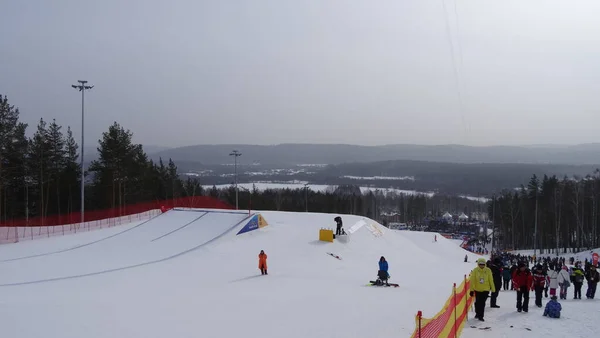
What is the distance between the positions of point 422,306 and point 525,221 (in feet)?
212

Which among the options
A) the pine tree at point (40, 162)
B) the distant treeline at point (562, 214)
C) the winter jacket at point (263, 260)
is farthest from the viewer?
the distant treeline at point (562, 214)

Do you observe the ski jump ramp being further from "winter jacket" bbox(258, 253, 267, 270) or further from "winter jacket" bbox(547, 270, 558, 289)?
"winter jacket" bbox(547, 270, 558, 289)

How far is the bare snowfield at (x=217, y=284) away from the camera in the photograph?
343 inches

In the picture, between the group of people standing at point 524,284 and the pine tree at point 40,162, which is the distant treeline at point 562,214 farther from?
the pine tree at point 40,162

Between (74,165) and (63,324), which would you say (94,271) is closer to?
(63,324)

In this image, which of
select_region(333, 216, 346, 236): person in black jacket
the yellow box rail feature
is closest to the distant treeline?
select_region(333, 216, 346, 236): person in black jacket

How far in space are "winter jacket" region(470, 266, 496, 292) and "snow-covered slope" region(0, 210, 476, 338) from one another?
4.98 ft

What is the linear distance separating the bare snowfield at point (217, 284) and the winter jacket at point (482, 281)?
0.77m

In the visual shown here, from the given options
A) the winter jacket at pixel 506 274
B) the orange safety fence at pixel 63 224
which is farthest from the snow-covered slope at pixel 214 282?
the winter jacket at pixel 506 274

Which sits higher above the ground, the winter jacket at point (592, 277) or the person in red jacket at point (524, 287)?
the person in red jacket at point (524, 287)

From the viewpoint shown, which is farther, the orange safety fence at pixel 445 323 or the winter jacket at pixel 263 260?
the winter jacket at pixel 263 260

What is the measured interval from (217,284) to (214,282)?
44 centimetres

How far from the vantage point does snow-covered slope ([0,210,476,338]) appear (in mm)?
8766

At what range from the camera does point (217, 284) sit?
1434 centimetres
